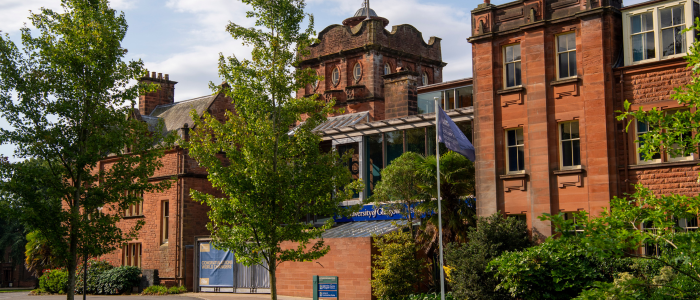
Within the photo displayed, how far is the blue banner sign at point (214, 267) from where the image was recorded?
31.7 metres

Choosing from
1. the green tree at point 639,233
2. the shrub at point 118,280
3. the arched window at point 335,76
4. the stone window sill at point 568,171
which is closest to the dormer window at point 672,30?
the stone window sill at point 568,171

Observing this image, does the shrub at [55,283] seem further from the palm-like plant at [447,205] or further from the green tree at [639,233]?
the green tree at [639,233]

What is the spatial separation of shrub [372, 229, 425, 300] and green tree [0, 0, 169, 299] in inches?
359

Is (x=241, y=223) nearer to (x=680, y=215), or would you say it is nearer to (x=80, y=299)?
(x=680, y=215)

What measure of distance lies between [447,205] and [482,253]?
293 cm

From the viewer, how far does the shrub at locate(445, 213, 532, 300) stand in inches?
830

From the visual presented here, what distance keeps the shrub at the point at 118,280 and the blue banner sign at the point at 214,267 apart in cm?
461

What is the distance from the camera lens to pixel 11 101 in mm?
16656

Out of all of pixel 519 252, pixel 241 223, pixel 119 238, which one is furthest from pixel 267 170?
pixel 519 252

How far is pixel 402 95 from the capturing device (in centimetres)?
3353

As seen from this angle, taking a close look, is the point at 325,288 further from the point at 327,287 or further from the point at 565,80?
the point at 565,80

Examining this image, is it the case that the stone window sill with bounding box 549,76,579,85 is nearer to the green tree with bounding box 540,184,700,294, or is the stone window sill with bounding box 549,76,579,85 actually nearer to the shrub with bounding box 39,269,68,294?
the green tree with bounding box 540,184,700,294

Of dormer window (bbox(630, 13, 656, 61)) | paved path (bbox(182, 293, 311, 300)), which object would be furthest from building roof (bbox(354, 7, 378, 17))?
dormer window (bbox(630, 13, 656, 61))

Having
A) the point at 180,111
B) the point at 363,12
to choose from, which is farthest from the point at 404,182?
the point at 363,12
